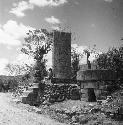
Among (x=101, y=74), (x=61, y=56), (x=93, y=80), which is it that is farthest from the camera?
(x=61, y=56)

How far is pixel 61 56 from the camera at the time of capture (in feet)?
69.2

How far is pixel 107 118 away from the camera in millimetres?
8156

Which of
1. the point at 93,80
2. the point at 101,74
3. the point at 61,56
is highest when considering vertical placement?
the point at 61,56

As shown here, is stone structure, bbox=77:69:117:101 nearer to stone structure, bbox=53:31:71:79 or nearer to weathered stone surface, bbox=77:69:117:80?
weathered stone surface, bbox=77:69:117:80

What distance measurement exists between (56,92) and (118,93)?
17.5 feet

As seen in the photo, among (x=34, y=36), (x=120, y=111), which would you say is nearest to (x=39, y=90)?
(x=120, y=111)

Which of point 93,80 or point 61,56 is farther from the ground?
point 61,56

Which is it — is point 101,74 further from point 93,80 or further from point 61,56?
point 61,56

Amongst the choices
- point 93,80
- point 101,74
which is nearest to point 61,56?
point 93,80

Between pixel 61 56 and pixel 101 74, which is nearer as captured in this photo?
pixel 101 74

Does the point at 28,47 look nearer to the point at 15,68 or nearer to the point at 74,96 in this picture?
the point at 15,68

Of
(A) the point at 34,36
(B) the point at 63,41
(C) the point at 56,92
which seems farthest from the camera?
(A) the point at 34,36

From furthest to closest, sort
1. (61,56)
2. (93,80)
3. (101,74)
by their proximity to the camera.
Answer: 1. (61,56)
2. (93,80)
3. (101,74)

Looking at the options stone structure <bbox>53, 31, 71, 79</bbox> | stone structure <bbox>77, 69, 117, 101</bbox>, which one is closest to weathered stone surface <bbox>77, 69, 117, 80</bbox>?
stone structure <bbox>77, 69, 117, 101</bbox>
